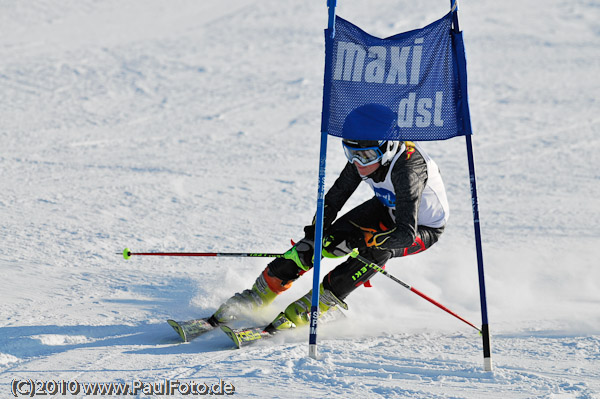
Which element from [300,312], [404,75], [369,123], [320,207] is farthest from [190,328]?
[404,75]

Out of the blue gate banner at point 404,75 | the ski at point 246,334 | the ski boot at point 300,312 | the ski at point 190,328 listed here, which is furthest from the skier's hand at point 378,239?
the ski at point 190,328

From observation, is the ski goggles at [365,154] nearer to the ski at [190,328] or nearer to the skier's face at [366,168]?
the skier's face at [366,168]

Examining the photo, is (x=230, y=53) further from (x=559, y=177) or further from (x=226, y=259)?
(x=226, y=259)

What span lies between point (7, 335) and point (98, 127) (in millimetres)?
7341

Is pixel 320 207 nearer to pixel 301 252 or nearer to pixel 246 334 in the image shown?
pixel 301 252

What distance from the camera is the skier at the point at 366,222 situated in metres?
4.34

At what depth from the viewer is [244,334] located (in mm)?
4414

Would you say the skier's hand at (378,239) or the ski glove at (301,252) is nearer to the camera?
the skier's hand at (378,239)

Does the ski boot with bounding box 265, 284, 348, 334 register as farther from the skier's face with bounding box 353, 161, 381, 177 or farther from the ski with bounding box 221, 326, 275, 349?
the skier's face with bounding box 353, 161, 381, 177

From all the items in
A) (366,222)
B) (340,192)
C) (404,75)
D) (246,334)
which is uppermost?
(404,75)

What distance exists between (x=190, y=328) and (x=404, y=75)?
223 centimetres

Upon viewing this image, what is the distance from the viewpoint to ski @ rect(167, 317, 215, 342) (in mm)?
4480

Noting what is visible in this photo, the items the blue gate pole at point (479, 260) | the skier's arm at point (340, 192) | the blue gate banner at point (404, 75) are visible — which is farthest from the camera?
the skier's arm at point (340, 192)

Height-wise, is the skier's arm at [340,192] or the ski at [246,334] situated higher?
the skier's arm at [340,192]
